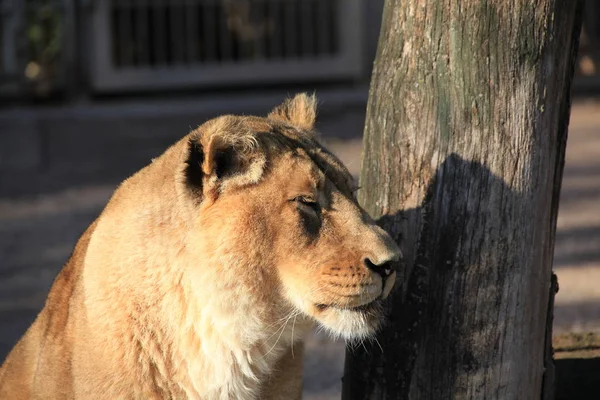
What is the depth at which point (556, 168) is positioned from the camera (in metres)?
3.73

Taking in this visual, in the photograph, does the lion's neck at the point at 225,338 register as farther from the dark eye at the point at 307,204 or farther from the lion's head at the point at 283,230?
the dark eye at the point at 307,204

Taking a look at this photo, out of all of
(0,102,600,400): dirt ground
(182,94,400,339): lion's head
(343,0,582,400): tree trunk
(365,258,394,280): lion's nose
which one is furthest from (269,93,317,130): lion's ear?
(0,102,600,400): dirt ground

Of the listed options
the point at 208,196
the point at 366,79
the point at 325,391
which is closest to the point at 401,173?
the point at 208,196

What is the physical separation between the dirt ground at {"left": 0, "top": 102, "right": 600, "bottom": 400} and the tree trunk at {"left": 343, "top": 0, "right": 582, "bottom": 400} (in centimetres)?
204

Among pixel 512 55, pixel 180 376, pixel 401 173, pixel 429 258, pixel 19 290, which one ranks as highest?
pixel 512 55

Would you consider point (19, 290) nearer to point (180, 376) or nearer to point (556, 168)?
point (180, 376)

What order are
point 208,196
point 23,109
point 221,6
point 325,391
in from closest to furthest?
point 208,196, point 325,391, point 23,109, point 221,6

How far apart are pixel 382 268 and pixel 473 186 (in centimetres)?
50

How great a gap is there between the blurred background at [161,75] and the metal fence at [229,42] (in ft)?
0.04

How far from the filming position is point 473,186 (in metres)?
3.62

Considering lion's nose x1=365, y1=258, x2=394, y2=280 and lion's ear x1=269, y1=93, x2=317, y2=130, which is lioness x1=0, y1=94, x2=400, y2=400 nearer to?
lion's nose x1=365, y1=258, x2=394, y2=280

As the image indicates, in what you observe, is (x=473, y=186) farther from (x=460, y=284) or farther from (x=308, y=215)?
(x=308, y=215)

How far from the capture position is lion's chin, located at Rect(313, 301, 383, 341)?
3438 mm

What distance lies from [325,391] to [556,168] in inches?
101
